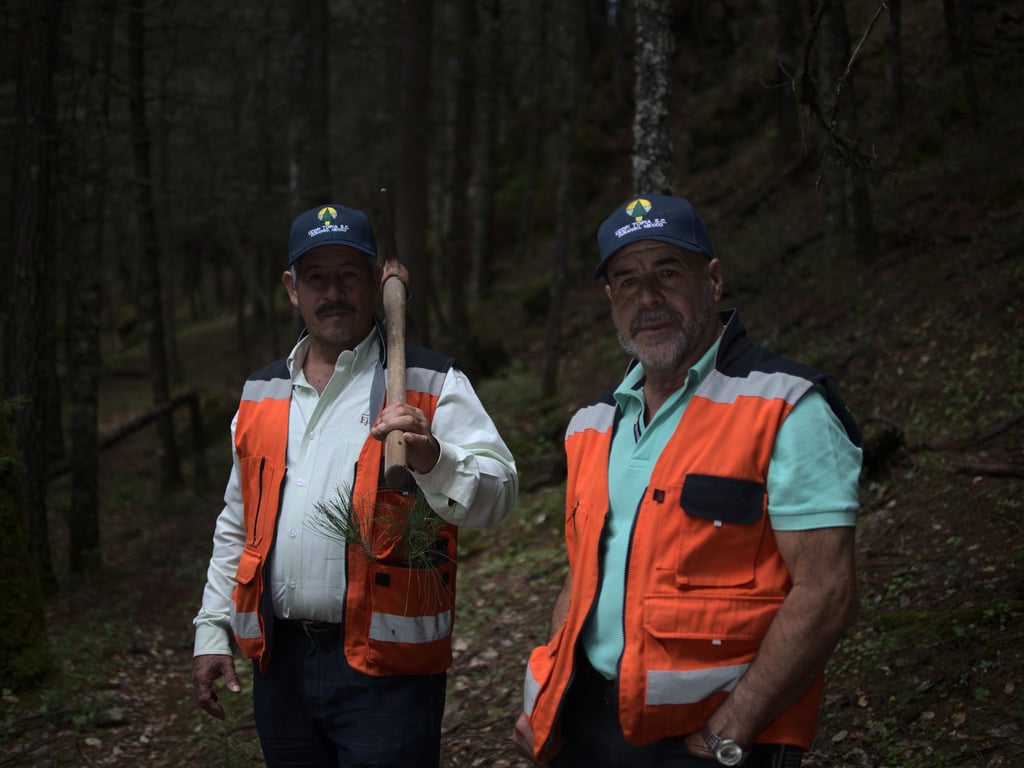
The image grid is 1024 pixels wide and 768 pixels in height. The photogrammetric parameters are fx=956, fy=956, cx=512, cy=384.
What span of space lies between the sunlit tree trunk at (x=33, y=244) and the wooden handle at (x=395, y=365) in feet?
18.8

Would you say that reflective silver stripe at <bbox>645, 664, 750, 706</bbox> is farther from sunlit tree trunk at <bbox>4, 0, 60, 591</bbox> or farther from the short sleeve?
sunlit tree trunk at <bbox>4, 0, 60, 591</bbox>

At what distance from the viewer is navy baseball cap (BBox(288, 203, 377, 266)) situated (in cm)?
336

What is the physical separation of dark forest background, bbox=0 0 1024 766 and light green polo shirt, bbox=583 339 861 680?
3.84ft

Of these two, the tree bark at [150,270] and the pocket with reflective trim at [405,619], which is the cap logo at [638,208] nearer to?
the pocket with reflective trim at [405,619]

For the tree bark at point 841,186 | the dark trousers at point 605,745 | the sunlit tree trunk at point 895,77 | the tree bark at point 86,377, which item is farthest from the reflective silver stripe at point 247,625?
the sunlit tree trunk at point 895,77

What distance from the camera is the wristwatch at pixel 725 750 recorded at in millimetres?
2312

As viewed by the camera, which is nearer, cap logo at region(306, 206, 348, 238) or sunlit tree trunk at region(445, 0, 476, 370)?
cap logo at region(306, 206, 348, 238)

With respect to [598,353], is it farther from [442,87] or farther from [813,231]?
[442,87]

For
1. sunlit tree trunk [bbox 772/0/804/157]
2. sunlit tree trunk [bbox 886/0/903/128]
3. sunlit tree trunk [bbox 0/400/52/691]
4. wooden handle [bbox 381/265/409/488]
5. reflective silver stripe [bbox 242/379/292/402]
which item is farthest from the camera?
sunlit tree trunk [bbox 772/0/804/157]

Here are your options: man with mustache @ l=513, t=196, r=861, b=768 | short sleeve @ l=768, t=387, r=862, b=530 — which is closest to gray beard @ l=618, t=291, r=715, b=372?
man with mustache @ l=513, t=196, r=861, b=768

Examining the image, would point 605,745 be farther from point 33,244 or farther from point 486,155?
point 486,155

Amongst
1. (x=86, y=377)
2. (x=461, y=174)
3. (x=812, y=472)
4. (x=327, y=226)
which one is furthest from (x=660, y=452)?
(x=461, y=174)

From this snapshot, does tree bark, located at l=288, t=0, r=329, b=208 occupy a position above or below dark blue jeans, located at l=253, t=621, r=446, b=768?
above

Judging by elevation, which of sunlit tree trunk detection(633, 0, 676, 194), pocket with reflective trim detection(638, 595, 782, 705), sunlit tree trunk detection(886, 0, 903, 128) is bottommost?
pocket with reflective trim detection(638, 595, 782, 705)
